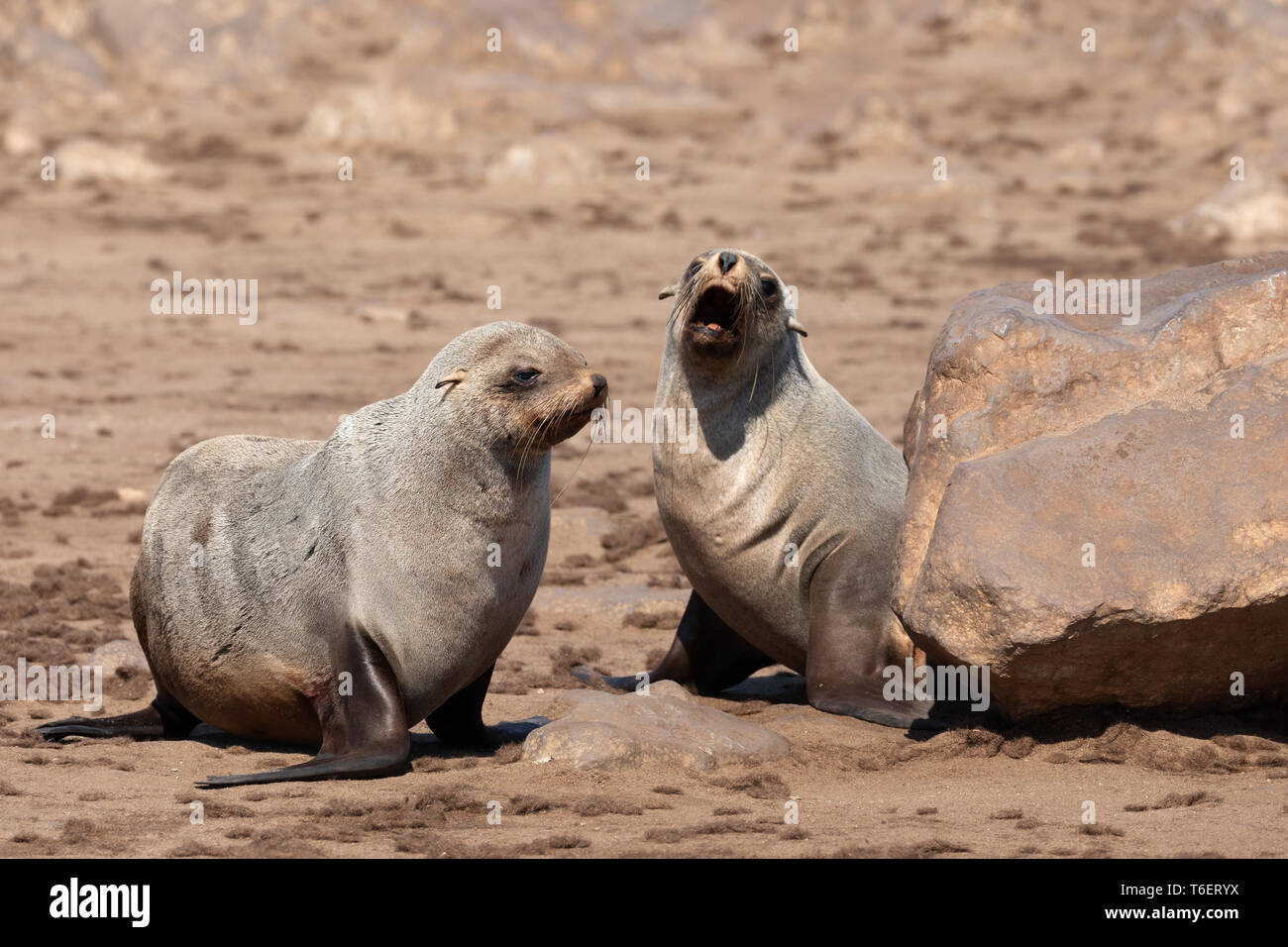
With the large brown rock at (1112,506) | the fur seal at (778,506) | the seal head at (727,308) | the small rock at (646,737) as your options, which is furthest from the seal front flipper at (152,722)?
the large brown rock at (1112,506)

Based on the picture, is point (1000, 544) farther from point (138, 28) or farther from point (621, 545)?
point (138, 28)

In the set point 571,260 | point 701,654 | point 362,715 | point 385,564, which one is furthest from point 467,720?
point 571,260

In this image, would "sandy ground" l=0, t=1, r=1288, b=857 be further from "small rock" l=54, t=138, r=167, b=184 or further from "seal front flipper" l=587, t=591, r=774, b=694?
"seal front flipper" l=587, t=591, r=774, b=694

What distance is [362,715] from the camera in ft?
17.9

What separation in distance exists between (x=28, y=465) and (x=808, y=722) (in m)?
Result: 6.67

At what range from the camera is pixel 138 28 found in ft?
81.9

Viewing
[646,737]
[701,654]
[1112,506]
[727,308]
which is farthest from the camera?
[701,654]

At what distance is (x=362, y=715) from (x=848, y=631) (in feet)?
6.30

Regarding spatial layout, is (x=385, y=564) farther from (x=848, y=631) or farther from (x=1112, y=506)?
(x=1112, y=506)

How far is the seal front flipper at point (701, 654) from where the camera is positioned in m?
6.96

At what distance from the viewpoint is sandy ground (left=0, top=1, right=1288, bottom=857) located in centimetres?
497

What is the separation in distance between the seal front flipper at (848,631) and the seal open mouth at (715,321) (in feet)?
2.96

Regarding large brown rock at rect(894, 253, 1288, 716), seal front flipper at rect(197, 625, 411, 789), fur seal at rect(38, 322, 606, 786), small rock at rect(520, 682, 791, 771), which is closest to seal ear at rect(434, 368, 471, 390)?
fur seal at rect(38, 322, 606, 786)
